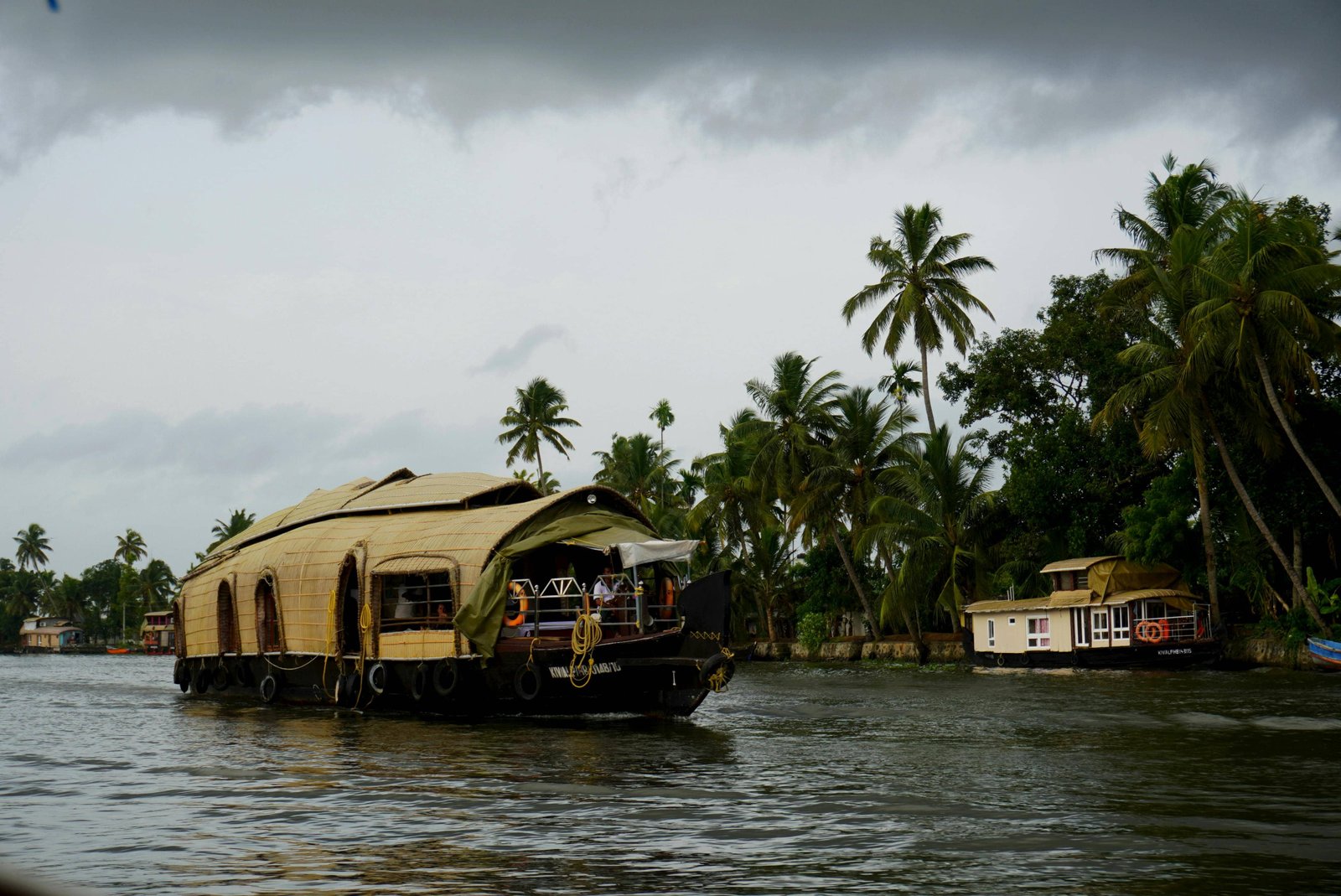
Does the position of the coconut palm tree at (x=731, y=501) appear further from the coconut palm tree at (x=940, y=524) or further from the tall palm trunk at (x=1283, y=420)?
the tall palm trunk at (x=1283, y=420)

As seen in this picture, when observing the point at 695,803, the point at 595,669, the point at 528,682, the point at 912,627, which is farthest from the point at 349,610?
the point at 912,627

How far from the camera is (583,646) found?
16438 mm

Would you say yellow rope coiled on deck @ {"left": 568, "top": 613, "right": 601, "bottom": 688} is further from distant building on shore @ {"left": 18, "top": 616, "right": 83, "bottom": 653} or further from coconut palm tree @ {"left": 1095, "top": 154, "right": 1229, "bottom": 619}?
distant building on shore @ {"left": 18, "top": 616, "right": 83, "bottom": 653}

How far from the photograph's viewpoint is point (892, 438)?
4066 centimetres

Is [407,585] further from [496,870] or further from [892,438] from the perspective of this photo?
[892,438]

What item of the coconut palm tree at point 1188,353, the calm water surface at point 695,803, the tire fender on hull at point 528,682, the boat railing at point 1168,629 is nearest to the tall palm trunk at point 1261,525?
the coconut palm tree at point 1188,353

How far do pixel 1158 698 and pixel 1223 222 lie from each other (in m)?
15.7

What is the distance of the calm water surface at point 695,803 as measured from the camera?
23.8ft

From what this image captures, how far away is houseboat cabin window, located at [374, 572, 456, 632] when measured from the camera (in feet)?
59.1

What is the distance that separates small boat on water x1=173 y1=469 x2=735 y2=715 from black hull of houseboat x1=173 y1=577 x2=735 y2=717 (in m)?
0.02

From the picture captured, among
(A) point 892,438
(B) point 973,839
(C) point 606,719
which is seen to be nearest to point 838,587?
(A) point 892,438

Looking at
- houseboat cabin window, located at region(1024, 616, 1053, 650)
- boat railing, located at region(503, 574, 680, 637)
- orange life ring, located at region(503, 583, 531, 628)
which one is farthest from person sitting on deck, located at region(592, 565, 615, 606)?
houseboat cabin window, located at region(1024, 616, 1053, 650)

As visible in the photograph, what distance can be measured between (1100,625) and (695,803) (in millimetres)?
24316

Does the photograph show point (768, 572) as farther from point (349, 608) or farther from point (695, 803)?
point (695, 803)
